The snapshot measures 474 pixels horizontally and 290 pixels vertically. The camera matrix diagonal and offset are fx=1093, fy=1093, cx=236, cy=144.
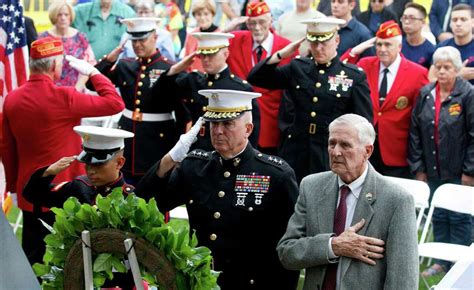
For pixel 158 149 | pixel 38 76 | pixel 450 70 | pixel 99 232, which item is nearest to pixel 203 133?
pixel 158 149

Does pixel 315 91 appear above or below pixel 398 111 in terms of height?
above

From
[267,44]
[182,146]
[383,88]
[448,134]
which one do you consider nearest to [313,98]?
[383,88]

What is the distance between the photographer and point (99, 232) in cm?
538

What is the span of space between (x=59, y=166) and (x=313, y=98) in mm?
3488

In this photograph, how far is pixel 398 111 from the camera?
1094 cm

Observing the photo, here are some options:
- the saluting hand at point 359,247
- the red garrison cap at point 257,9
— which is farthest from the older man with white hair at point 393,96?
the saluting hand at point 359,247

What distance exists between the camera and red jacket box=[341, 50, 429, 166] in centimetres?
1091

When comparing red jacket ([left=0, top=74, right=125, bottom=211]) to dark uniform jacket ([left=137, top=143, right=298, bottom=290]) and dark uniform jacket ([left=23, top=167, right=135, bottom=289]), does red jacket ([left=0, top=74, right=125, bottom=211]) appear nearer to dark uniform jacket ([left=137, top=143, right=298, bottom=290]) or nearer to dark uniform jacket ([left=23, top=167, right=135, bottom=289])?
dark uniform jacket ([left=23, top=167, right=135, bottom=289])

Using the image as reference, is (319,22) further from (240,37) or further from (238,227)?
(238,227)

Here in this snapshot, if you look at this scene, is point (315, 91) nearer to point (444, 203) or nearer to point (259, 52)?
point (444, 203)

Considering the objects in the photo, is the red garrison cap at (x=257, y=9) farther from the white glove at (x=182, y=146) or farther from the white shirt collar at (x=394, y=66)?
the white glove at (x=182, y=146)

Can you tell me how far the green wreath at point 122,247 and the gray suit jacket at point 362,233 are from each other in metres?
0.71

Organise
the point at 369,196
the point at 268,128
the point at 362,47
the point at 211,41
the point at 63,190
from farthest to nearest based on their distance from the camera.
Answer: the point at 268,128 → the point at 362,47 → the point at 211,41 → the point at 63,190 → the point at 369,196

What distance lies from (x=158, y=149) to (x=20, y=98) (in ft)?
7.32
